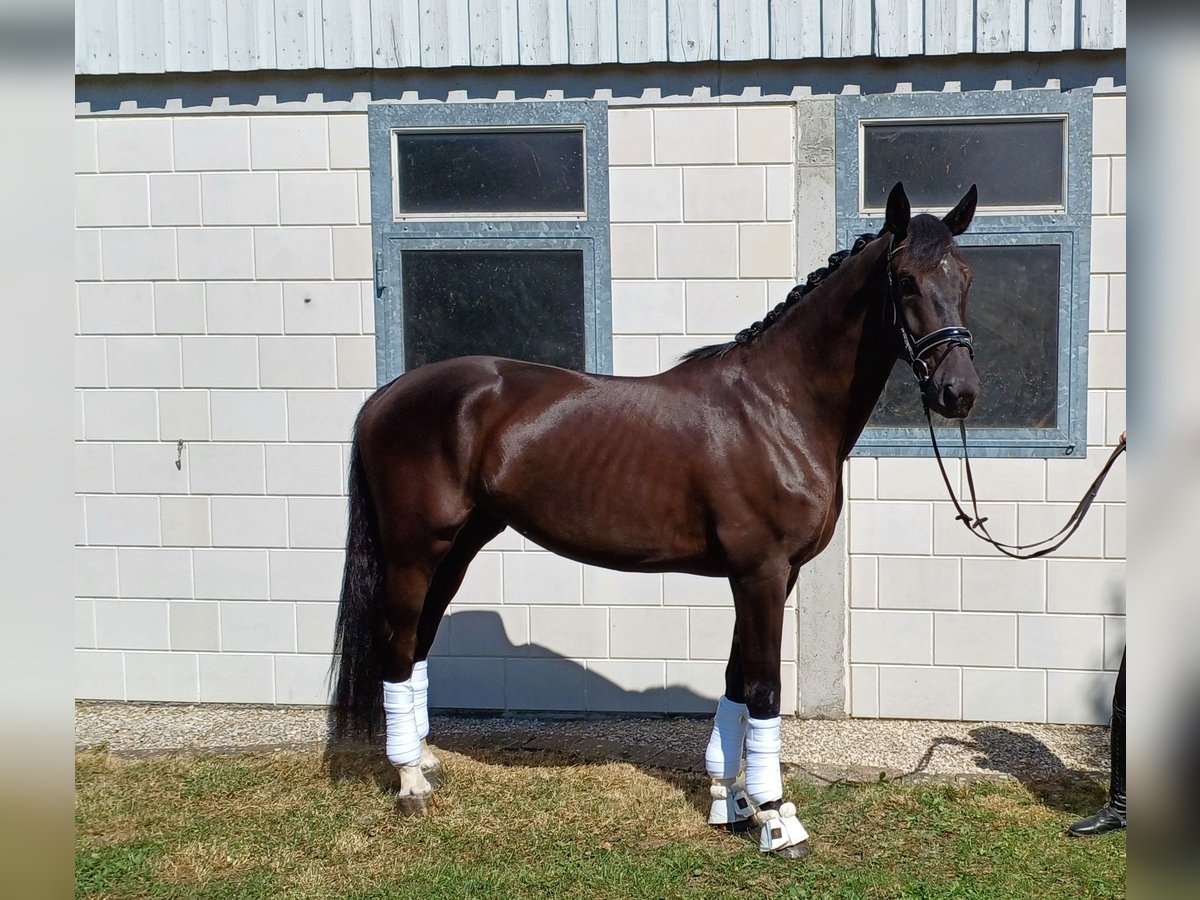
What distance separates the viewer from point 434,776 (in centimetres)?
378

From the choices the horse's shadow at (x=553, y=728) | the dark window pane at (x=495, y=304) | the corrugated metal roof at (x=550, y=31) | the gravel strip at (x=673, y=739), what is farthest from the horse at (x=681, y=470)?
the corrugated metal roof at (x=550, y=31)

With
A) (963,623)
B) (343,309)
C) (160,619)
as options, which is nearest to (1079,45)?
(963,623)

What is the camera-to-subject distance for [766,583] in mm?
→ 3201

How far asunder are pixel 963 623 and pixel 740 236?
198 cm

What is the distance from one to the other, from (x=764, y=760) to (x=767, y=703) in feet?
0.61

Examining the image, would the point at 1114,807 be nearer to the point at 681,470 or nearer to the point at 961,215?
the point at 681,470

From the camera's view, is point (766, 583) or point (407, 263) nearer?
point (766, 583)

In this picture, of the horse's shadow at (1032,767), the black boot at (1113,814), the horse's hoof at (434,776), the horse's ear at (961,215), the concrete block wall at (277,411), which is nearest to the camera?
the horse's ear at (961,215)

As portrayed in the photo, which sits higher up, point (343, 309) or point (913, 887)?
point (343, 309)

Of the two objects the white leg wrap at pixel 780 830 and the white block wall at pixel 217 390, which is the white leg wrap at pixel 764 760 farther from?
the white block wall at pixel 217 390

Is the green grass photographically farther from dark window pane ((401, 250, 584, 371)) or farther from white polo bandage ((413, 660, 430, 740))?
dark window pane ((401, 250, 584, 371))

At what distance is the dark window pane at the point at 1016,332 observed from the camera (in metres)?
4.35

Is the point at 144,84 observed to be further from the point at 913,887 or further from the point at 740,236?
the point at 913,887

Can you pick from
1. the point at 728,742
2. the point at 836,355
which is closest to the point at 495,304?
the point at 836,355
